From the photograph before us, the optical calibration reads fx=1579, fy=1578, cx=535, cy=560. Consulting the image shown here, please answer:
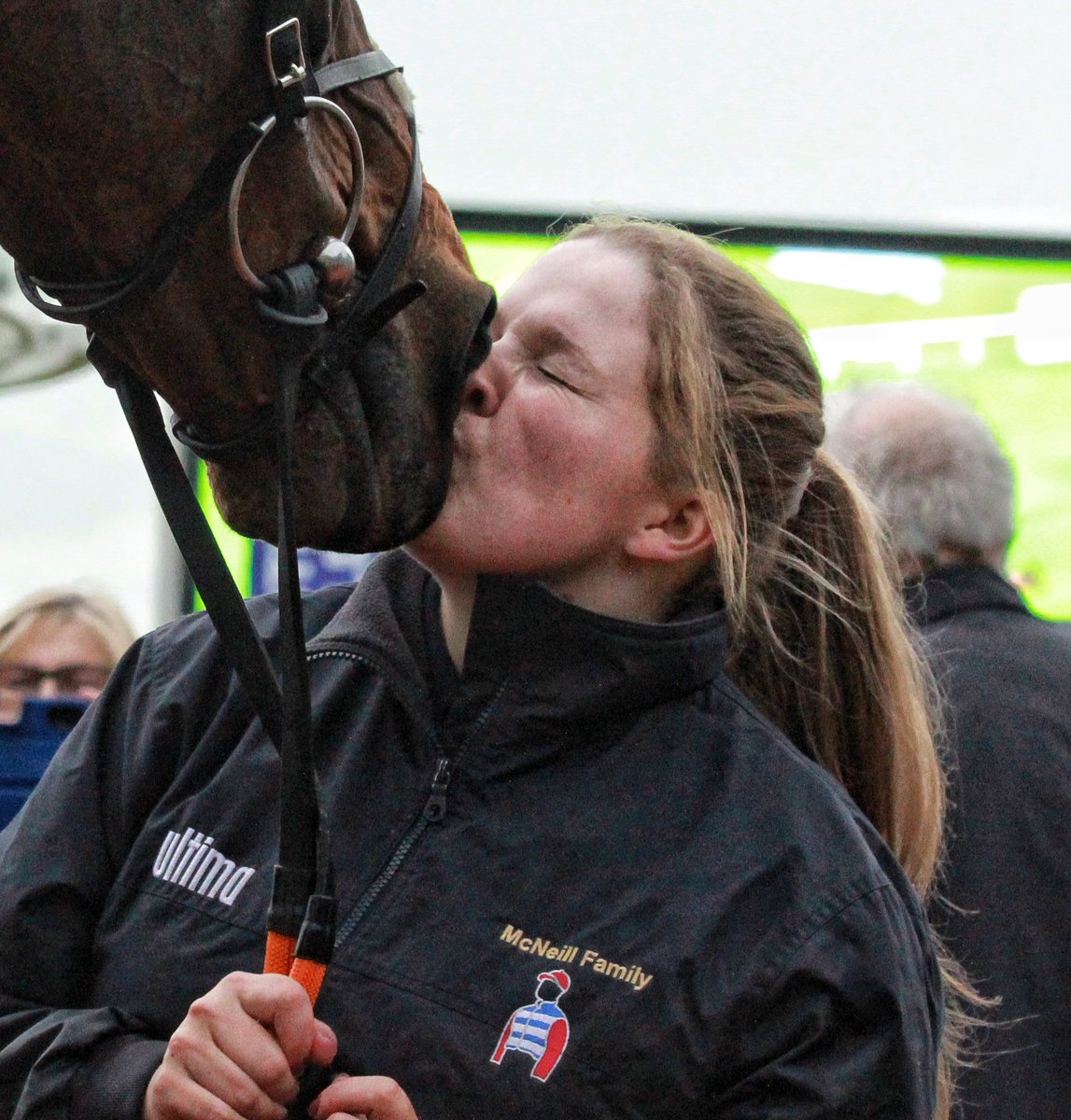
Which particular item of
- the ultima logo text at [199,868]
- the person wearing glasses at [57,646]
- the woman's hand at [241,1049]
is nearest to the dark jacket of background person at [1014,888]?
the ultima logo text at [199,868]

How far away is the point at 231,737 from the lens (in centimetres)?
144

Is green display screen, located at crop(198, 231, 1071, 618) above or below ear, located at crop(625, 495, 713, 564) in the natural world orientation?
below

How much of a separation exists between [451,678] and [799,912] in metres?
0.37

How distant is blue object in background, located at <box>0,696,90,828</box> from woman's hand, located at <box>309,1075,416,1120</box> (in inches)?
45.7

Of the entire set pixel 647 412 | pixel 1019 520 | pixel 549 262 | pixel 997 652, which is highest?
pixel 549 262

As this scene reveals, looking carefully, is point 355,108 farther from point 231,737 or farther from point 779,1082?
point 779,1082

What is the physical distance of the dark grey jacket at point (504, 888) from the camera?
3.96ft

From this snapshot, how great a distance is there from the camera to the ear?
1.52 m

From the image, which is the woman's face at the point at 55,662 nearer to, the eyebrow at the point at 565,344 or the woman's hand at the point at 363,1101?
the eyebrow at the point at 565,344

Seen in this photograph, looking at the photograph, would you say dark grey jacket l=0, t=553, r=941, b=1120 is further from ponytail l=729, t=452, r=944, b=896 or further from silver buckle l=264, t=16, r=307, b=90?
silver buckle l=264, t=16, r=307, b=90

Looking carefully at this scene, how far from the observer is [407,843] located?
4.34 ft

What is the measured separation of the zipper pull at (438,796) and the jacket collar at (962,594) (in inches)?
52.9

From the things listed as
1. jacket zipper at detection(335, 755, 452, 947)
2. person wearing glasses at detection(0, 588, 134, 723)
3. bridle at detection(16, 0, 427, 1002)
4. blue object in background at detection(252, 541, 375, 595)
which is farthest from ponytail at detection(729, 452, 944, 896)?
blue object in background at detection(252, 541, 375, 595)

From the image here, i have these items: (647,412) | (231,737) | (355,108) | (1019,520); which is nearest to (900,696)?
(647,412)
